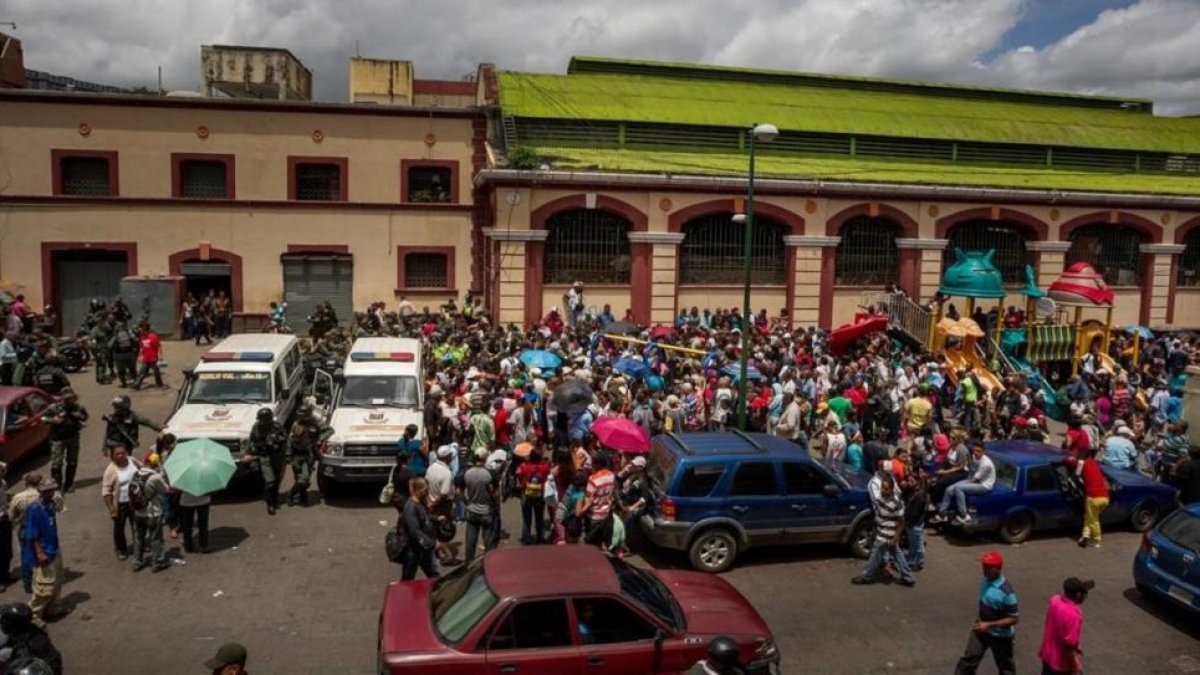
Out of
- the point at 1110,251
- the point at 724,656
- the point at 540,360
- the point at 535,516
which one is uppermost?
the point at 1110,251

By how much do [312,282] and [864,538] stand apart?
21.4 meters

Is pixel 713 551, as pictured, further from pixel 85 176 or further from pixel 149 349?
pixel 85 176

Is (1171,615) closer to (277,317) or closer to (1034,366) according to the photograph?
(1034,366)

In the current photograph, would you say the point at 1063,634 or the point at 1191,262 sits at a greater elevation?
the point at 1191,262

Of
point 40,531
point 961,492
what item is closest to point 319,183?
point 40,531

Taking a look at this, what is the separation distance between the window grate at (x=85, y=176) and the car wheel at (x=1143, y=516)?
92.8 ft

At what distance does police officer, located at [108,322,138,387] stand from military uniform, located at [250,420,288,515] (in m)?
9.27

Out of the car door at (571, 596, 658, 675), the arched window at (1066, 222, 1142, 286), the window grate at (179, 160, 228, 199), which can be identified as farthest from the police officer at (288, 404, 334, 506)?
the arched window at (1066, 222, 1142, 286)

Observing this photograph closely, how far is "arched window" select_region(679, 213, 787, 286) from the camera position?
27.6m

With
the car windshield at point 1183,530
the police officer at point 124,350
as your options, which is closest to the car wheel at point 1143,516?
the car windshield at point 1183,530

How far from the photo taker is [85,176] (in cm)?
2742

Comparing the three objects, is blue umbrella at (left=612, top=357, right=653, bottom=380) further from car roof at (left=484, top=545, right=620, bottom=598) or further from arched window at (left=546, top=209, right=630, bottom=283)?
car roof at (left=484, top=545, right=620, bottom=598)

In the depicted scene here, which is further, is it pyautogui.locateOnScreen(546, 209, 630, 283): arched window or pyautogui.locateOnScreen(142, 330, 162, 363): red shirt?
pyautogui.locateOnScreen(546, 209, 630, 283): arched window

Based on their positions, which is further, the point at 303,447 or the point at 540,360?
the point at 540,360
